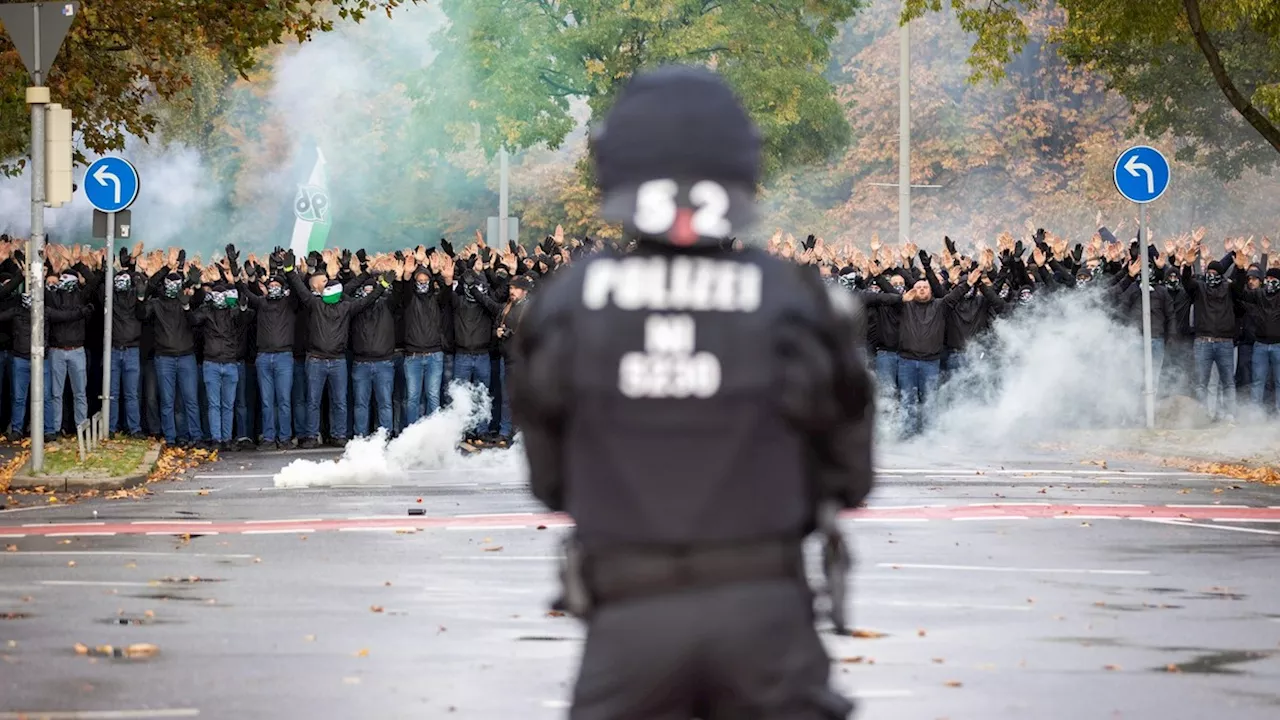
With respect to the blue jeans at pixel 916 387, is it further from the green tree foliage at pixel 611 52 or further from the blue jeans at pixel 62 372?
the green tree foliage at pixel 611 52

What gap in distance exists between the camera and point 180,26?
24.8m

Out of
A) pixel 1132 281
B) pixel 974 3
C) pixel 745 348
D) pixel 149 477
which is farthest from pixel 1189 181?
pixel 745 348

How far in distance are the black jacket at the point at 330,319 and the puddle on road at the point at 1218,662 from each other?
52.9 feet

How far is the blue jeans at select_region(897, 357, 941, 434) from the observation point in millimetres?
25953

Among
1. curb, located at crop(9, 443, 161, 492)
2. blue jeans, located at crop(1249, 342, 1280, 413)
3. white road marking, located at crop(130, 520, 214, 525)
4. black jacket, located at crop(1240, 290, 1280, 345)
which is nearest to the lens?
white road marking, located at crop(130, 520, 214, 525)

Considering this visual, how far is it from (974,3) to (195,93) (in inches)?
820

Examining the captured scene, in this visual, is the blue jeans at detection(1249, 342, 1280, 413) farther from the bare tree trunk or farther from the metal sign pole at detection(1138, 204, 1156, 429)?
the bare tree trunk

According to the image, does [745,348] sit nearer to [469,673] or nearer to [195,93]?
[469,673]

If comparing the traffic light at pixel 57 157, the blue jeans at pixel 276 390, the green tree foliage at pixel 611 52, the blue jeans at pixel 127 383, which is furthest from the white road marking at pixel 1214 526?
the green tree foliage at pixel 611 52

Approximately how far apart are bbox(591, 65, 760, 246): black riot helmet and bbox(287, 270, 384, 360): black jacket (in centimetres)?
2071

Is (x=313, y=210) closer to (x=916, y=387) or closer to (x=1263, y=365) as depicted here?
(x=916, y=387)

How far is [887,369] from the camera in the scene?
86.0 ft

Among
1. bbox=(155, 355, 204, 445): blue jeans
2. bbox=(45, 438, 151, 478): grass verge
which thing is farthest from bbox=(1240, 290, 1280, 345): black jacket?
bbox=(45, 438, 151, 478): grass verge

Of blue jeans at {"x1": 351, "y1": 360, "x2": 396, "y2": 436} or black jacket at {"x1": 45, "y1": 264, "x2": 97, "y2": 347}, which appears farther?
blue jeans at {"x1": 351, "y1": 360, "x2": 396, "y2": 436}
